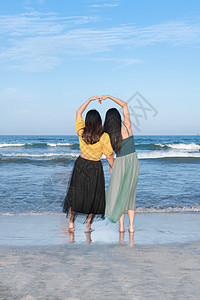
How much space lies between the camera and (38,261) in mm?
3365

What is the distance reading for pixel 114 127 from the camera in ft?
14.5

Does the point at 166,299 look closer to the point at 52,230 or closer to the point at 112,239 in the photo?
the point at 112,239

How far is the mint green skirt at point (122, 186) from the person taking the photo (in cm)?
456

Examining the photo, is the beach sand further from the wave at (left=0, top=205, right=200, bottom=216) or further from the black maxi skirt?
the wave at (left=0, top=205, right=200, bottom=216)

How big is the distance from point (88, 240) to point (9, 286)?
1659mm

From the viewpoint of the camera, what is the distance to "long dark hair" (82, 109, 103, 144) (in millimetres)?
4324

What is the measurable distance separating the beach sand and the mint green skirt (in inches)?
13.3

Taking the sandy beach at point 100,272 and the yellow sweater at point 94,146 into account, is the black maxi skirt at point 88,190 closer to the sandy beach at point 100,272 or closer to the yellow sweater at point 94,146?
the yellow sweater at point 94,146

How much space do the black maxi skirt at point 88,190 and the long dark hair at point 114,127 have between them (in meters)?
0.37

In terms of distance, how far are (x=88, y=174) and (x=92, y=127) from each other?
67 cm

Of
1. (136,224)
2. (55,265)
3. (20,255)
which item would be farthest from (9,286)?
(136,224)

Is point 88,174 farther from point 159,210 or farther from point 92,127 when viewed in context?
point 159,210

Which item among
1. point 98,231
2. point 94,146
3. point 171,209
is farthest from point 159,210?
point 94,146

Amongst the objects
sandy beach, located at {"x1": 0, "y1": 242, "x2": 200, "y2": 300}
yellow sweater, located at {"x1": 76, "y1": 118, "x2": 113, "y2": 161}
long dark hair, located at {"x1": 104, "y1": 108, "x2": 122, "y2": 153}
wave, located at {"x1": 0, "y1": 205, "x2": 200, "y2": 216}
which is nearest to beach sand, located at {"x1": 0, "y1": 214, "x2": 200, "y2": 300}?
sandy beach, located at {"x1": 0, "y1": 242, "x2": 200, "y2": 300}
